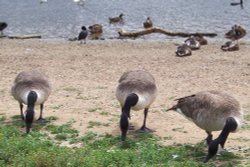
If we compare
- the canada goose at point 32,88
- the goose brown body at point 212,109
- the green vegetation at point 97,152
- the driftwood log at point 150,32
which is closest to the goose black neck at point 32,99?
the canada goose at point 32,88

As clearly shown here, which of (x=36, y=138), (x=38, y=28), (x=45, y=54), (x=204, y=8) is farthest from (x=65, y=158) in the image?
(x=204, y=8)

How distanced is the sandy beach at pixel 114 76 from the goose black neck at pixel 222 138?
1.56 meters

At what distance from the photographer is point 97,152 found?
8.64m

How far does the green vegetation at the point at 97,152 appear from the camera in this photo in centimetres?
801

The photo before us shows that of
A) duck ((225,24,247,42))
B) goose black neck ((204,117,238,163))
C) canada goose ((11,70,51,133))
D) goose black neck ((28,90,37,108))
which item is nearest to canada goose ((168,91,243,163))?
goose black neck ((204,117,238,163))

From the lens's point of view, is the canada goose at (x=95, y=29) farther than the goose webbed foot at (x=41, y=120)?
Yes

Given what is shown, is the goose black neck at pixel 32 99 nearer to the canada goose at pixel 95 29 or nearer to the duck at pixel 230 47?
the duck at pixel 230 47

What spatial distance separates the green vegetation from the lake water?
61.0 ft

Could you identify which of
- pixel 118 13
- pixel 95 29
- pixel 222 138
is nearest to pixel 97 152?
pixel 222 138

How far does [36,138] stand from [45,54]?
13235mm

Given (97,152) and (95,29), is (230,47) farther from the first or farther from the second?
(97,152)

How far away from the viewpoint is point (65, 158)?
8.05m

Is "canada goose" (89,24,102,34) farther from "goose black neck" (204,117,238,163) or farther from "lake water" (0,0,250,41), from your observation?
"goose black neck" (204,117,238,163)

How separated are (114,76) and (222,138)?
391 inches
